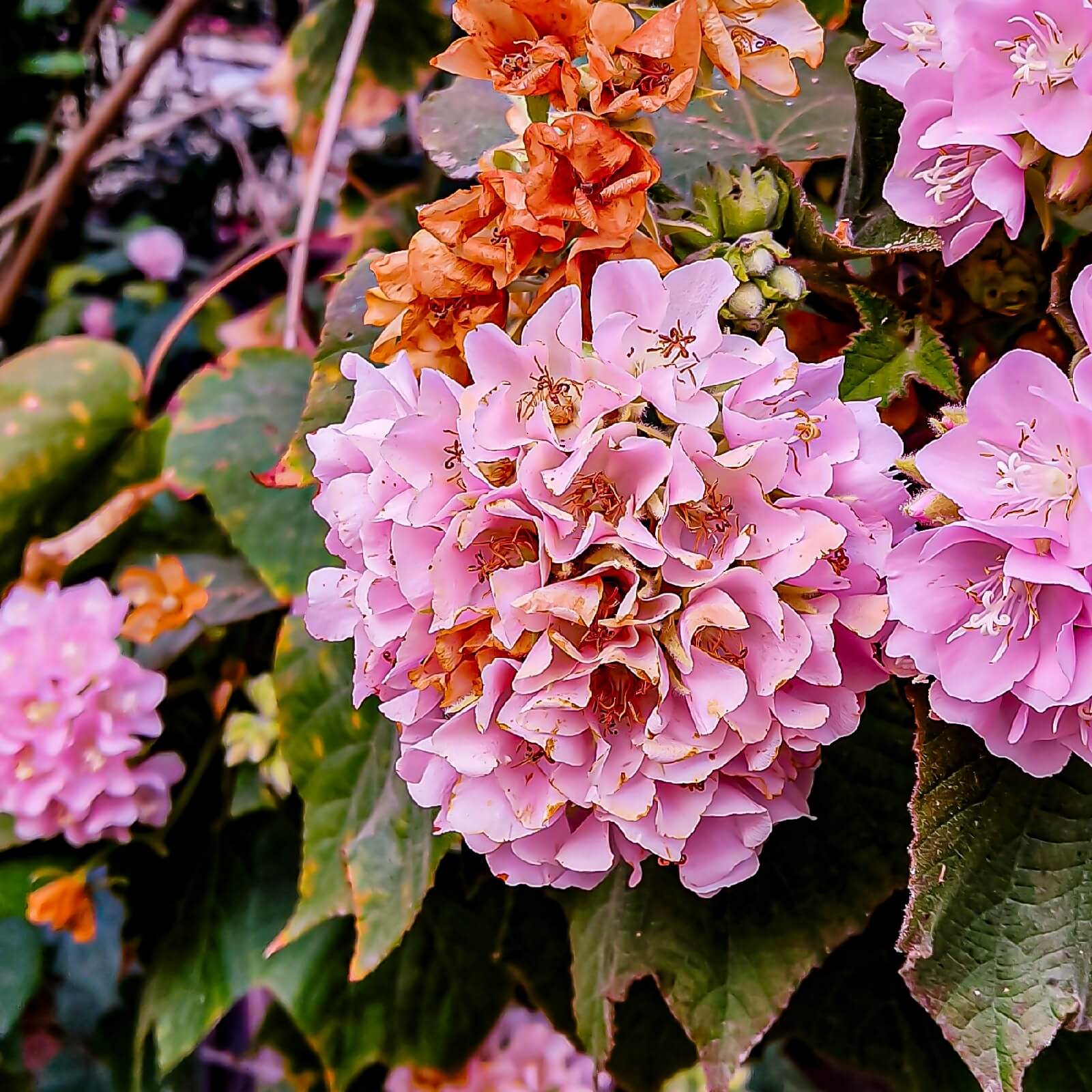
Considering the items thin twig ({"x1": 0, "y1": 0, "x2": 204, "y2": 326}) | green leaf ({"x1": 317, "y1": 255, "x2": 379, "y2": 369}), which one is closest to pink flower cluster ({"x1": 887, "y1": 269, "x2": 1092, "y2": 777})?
green leaf ({"x1": 317, "y1": 255, "x2": 379, "y2": 369})

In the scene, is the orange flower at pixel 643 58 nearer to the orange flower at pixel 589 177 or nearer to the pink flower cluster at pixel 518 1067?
the orange flower at pixel 589 177

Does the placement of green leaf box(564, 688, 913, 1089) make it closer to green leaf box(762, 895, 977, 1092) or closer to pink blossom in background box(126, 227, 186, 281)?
green leaf box(762, 895, 977, 1092)

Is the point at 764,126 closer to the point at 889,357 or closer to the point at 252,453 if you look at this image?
the point at 889,357

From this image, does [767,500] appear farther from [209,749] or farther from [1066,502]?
[209,749]

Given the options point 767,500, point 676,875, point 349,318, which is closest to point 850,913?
point 676,875

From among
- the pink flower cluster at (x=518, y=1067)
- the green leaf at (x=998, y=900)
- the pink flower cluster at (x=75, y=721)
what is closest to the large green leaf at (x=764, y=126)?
the green leaf at (x=998, y=900)

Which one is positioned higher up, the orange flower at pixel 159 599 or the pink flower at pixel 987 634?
the pink flower at pixel 987 634
